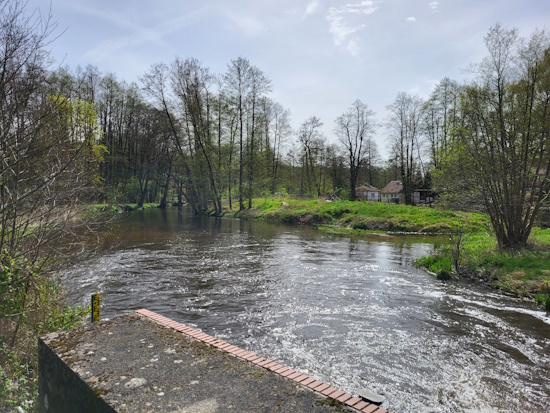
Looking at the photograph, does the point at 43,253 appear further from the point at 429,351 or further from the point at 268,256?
the point at 268,256

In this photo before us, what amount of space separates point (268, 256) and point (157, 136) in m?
35.7

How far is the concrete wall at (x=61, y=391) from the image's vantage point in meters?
3.20

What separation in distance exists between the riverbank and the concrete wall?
10.3 meters

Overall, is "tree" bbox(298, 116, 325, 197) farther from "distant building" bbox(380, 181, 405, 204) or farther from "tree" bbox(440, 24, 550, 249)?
"tree" bbox(440, 24, 550, 249)

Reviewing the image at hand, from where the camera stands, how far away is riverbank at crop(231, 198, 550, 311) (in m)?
11.1

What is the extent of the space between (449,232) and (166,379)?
23799 mm

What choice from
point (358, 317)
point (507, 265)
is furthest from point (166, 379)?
point (507, 265)

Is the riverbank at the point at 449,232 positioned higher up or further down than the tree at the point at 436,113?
further down

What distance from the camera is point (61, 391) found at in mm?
3613

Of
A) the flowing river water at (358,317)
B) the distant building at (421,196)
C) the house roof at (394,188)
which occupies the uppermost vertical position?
the house roof at (394,188)

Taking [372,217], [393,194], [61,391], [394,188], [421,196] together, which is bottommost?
[61,391]

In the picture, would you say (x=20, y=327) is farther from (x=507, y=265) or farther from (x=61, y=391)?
(x=507, y=265)

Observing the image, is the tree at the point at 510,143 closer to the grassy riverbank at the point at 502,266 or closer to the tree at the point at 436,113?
the grassy riverbank at the point at 502,266

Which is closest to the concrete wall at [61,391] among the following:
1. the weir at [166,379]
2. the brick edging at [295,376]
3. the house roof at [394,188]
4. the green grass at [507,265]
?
the weir at [166,379]
